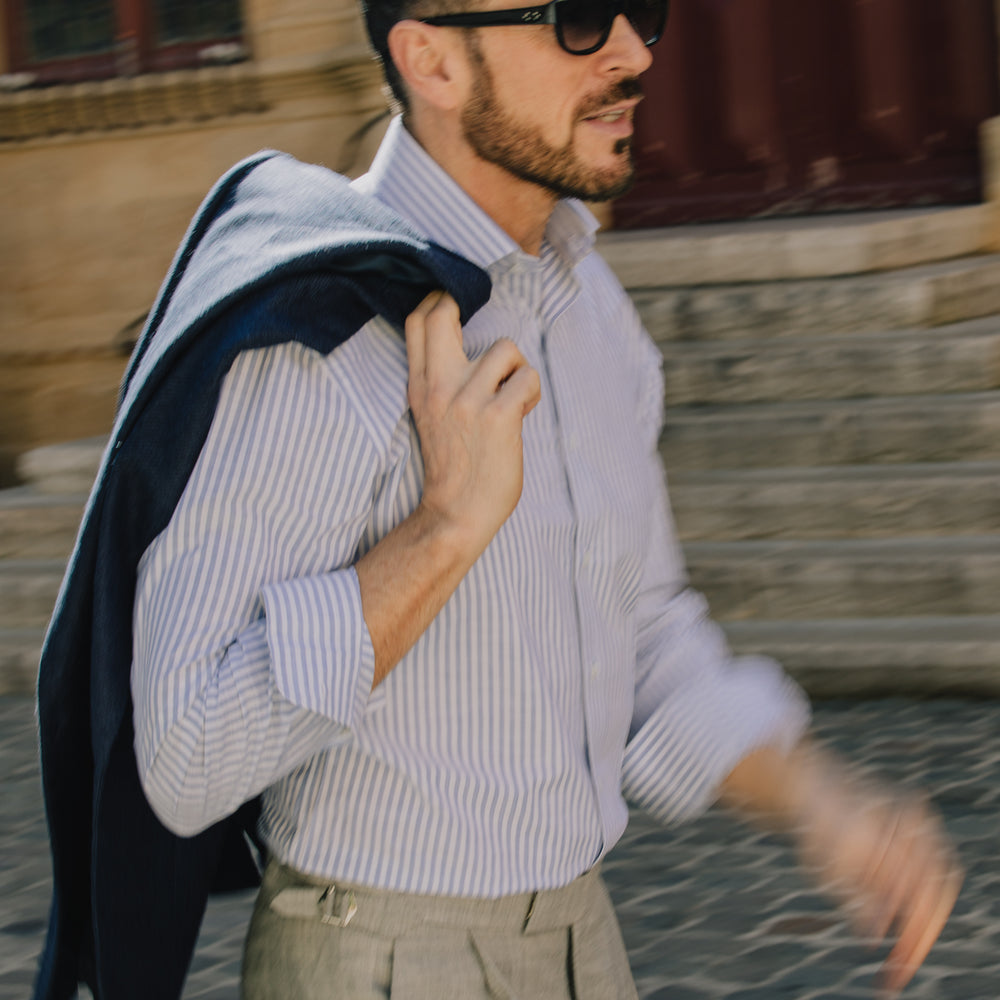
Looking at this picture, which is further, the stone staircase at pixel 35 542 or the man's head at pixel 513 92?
the stone staircase at pixel 35 542

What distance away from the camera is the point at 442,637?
64.0 inches

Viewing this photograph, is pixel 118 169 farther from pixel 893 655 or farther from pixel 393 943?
pixel 393 943

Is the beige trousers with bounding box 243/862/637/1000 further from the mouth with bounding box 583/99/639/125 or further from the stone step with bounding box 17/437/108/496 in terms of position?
the stone step with bounding box 17/437/108/496

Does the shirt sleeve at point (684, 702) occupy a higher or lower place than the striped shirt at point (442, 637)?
lower

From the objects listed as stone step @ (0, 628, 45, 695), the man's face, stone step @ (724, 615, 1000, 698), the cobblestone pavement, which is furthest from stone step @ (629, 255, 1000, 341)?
the man's face

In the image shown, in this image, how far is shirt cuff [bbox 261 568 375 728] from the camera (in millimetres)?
1415

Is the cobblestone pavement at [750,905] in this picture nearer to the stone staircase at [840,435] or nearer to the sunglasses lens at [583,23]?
Result: the stone staircase at [840,435]

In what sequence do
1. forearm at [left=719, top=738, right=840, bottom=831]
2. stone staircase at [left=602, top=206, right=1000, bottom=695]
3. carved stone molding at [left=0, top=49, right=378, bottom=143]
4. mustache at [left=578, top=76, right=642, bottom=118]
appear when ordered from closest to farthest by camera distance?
1. mustache at [left=578, top=76, right=642, bottom=118]
2. forearm at [left=719, top=738, right=840, bottom=831]
3. stone staircase at [left=602, top=206, right=1000, bottom=695]
4. carved stone molding at [left=0, top=49, right=378, bottom=143]

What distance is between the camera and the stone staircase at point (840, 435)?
213 inches

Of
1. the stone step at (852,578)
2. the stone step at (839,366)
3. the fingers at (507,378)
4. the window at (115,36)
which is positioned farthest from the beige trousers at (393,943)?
the window at (115,36)

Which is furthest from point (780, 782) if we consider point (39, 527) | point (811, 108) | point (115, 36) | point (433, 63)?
point (115, 36)

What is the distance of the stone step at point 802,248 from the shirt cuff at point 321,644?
18.4 feet

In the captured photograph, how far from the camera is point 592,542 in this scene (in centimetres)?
178

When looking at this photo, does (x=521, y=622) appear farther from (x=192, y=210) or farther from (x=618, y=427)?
(x=192, y=210)
